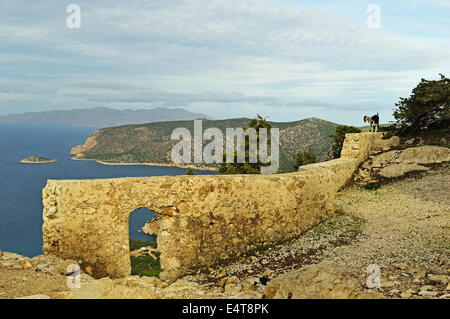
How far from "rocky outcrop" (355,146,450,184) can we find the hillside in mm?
42400

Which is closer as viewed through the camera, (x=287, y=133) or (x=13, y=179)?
(x=287, y=133)

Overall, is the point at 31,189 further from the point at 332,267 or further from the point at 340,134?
the point at 332,267

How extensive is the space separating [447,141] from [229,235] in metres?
17.1

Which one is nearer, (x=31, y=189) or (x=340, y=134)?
(x=340, y=134)

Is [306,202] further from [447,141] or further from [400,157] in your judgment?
[447,141]

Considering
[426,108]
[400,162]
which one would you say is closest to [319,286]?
[400,162]

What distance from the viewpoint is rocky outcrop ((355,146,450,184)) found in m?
18.7

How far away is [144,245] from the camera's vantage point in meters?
43.4

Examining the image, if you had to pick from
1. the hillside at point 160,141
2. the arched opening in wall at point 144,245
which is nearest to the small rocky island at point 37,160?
the hillside at point 160,141

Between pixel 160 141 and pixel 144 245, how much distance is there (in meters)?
79.3

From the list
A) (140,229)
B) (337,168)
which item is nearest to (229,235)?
(337,168)

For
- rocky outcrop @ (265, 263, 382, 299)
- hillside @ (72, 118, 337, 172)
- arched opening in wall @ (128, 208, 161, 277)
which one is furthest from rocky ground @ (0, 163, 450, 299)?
hillside @ (72, 118, 337, 172)
